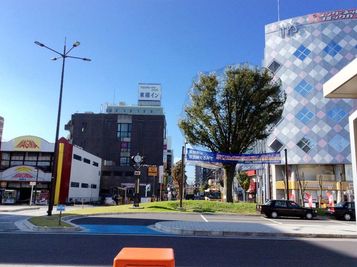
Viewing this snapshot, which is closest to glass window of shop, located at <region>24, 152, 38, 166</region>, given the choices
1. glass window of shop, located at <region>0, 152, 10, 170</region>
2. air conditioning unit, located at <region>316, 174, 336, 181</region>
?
glass window of shop, located at <region>0, 152, 10, 170</region>

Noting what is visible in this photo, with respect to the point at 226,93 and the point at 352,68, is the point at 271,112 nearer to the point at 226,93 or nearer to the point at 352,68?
the point at 226,93

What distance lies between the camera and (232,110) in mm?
37188

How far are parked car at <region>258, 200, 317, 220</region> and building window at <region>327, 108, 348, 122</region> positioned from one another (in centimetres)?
3666

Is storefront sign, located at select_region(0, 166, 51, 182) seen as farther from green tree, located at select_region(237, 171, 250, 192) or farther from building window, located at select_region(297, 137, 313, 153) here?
green tree, located at select_region(237, 171, 250, 192)

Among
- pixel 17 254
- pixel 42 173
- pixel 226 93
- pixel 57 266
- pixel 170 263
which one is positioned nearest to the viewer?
pixel 170 263

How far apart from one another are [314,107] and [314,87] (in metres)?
3.41

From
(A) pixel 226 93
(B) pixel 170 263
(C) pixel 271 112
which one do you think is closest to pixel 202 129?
(A) pixel 226 93

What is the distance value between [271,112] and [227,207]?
10729 millimetres

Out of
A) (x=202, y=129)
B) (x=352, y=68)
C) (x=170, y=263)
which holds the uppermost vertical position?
(x=202, y=129)

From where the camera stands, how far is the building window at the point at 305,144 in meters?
63.4

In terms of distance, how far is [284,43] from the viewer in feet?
A: 226

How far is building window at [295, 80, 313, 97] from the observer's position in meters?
64.8

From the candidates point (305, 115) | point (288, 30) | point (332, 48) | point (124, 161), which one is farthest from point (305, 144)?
point (124, 161)

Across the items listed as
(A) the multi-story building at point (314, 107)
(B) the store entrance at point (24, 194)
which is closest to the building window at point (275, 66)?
(A) the multi-story building at point (314, 107)
